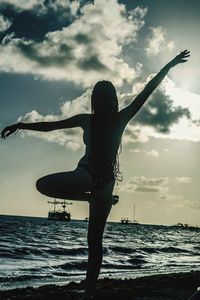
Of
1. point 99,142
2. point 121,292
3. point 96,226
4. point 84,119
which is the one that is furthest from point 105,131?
point 121,292

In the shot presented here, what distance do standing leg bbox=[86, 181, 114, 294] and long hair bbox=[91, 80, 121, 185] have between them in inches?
6.8

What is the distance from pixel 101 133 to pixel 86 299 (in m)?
1.62

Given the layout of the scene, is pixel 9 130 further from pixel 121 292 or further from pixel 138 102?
pixel 121 292

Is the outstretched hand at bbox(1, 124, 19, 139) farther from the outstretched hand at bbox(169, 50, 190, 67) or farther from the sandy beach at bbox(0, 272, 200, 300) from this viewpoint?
the sandy beach at bbox(0, 272, 200, 300)

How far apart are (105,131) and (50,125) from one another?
534mm

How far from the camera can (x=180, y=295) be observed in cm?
811

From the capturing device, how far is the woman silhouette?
3.62 m

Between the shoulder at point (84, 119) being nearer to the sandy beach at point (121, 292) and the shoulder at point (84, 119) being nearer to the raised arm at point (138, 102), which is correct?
the raised arm at point (138, 102)

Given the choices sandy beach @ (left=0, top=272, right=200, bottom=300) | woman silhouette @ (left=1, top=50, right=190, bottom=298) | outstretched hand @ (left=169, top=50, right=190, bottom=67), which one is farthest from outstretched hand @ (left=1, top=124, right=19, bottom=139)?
sandy beach @ (left=0, top=272, right=200, bottom=300)

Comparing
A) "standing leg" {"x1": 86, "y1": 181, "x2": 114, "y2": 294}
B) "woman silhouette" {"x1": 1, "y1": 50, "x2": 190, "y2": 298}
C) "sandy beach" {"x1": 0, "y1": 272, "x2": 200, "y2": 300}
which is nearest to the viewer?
"woman silhouette" {"x1": 1, "y1": 50, "x2": 190, "y2": 298}

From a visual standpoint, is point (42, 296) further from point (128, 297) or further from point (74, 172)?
point (74, 172)

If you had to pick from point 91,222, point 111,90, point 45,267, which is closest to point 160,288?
point 91,222

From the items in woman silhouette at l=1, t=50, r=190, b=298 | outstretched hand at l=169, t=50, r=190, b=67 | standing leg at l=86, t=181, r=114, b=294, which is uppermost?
outstretched hand at l=169, t=50, r=190, b=67

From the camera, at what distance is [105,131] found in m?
3.74
